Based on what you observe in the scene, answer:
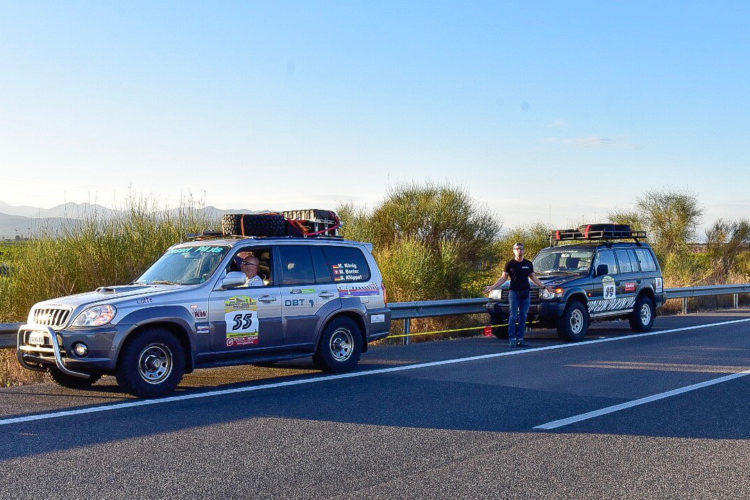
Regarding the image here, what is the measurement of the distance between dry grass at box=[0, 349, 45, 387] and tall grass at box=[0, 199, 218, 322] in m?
1.18

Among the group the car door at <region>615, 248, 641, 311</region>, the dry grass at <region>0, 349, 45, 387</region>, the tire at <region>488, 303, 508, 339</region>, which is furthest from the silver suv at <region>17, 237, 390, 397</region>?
the car door at <region>615, 248, 641, 311</region>

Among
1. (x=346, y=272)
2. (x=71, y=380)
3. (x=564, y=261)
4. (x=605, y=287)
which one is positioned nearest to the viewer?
(x=71, y=380)

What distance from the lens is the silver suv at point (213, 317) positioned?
833 centimetres

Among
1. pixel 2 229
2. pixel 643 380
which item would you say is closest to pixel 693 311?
pixel 643 380

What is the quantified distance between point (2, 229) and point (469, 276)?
1264 centimetres

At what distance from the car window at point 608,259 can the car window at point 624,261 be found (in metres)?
0.20

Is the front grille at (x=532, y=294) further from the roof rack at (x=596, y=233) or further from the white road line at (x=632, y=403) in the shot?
the white road line at (x=632, y=403)

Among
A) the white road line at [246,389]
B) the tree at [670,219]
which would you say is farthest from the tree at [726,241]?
the white road line at [246,389]

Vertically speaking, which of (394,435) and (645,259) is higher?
(645,259)

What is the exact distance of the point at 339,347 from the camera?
1073 cm

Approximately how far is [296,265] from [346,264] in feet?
2.86

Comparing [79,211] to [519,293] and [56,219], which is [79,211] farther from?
[519,293]

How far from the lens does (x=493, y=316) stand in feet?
49.6

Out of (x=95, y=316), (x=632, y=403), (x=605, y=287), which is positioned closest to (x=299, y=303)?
(x=95, y=316)
